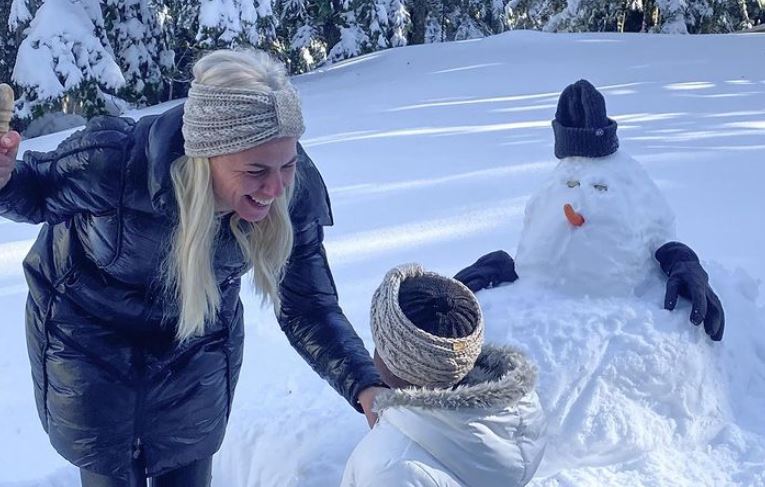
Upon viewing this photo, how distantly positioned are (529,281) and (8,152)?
193 cm

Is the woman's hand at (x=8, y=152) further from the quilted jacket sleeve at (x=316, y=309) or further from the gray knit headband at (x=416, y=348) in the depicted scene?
the gray knit headband at (x=416, y=348)

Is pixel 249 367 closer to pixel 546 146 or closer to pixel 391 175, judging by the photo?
pixel 391 175

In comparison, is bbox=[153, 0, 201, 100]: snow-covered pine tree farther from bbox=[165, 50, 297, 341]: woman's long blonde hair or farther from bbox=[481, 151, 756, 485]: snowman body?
bbox=[165, 50, 297, 341]: woman's long blonde hair

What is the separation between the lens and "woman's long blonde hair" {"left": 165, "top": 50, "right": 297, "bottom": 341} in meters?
1.78

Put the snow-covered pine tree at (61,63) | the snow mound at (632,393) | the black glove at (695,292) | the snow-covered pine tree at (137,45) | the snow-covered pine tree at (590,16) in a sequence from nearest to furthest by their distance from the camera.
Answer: the snow mound at (632,393)
the black glove at (695,292)
the snow-covered pine tree at (61,63)
the snow-covered pine tree at (137,45)
the snow-covered pine tree at (590,16)

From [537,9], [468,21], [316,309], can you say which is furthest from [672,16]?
[316,309]

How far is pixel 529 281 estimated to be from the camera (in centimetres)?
316

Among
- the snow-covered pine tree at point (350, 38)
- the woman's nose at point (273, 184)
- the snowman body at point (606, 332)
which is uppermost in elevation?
the woman's nose at point (273, 184)

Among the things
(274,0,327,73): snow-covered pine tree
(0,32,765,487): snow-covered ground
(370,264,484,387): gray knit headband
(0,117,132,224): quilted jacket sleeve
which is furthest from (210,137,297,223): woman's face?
(274,0,327,73): snow-covered pine tree

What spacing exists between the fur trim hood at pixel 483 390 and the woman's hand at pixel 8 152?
89cm

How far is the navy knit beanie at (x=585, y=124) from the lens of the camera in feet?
9.85

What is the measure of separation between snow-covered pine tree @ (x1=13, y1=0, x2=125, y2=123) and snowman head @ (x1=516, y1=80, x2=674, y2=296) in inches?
365

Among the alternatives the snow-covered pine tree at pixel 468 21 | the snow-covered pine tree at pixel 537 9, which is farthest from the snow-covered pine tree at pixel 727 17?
the snow-covered pine tree at pixel 468 21

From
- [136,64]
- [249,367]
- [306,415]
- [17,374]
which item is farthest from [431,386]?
[136,64]
